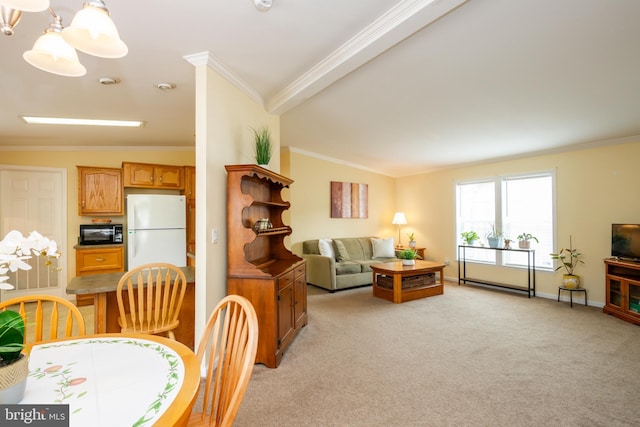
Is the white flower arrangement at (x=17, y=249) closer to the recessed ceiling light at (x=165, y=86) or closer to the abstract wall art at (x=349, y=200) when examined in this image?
the recessed ceiling light at (x=165, y=86)

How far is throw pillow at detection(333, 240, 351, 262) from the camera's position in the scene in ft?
19.6

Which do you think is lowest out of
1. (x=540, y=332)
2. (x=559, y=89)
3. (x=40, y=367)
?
(x=540, y=332)

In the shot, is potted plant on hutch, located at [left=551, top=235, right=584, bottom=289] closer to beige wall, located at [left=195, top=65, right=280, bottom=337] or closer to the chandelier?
beige wall, located at [left=195, top=65, right=280, bottom=337]

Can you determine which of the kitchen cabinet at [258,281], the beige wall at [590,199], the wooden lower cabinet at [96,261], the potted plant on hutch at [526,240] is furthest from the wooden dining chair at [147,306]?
the beige wall at [590,199]

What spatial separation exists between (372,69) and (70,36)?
221 cm

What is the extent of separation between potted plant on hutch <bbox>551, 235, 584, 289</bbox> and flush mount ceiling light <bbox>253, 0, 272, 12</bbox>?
5.35 metres

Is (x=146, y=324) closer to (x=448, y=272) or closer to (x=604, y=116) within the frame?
(x=604, y=116)

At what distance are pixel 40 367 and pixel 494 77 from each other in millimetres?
3531

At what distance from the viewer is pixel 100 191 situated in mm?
4848

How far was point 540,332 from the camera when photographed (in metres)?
3.56

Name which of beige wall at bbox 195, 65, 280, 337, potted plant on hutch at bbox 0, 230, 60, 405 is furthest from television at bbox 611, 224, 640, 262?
potted plant on hutch at bbox 0, 230, 60, 405

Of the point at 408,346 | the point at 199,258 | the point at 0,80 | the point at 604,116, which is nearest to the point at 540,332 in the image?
the point at 408,346

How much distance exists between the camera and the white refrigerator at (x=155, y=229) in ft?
15.1

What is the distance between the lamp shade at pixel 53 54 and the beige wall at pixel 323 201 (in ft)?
14.5
